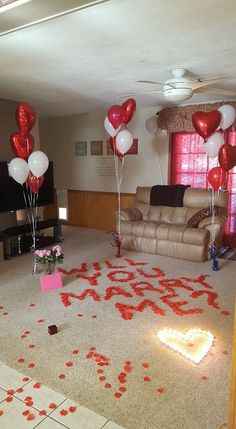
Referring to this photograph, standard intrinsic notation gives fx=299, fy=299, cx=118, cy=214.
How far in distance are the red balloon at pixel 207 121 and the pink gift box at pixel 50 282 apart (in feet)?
7.92

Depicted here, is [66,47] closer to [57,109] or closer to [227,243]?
[57,109]

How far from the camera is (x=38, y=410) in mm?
1640

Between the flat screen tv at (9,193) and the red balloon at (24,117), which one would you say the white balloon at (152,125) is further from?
the flat screen tv at (9,193)

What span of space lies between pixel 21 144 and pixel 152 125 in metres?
2.36

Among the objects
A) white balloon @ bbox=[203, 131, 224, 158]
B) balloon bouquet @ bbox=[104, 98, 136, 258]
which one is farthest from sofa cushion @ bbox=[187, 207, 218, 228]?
balloon bouquet @ bbox=[104, 98, 136, 258]

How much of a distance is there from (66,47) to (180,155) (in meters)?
3.11

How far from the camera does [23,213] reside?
490 centimetres

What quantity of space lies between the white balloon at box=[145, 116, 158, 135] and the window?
0.37 m

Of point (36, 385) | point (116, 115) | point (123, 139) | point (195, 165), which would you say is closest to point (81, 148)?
point (195, 165)

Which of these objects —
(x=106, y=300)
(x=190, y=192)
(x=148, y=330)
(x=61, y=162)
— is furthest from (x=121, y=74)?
(x=61, y=162)

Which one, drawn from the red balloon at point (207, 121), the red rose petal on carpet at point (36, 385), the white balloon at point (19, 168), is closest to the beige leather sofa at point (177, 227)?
the red balloon at point (207, 121)

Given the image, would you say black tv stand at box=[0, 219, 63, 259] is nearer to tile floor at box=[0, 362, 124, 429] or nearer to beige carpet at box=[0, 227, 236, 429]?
beige carpet at box=[0, 227, 236, 429]

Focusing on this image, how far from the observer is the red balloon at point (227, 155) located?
3.57 metres

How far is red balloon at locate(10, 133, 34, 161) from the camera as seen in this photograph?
11.5 ft
